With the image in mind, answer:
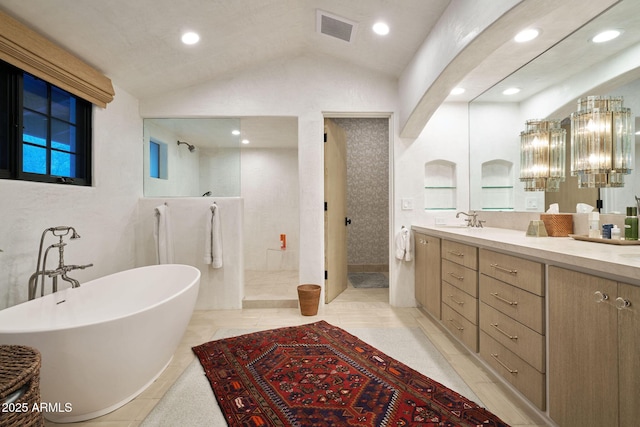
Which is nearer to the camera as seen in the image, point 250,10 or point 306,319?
point 250,10

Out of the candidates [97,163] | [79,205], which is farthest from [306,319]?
[97,163]

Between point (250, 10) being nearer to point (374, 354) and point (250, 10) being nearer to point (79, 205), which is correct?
point (79, 205)

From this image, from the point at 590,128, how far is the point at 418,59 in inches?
56.8

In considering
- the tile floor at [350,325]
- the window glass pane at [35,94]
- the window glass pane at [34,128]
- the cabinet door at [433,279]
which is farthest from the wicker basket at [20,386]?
the cabinet door at [433,279]

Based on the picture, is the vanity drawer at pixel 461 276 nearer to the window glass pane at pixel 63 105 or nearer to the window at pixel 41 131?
the window at pixel 41 131

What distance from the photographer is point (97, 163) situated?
8.91 feet

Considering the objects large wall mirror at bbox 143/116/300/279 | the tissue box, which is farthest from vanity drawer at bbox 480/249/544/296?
large wall mirror at bbox 143/116/300/279

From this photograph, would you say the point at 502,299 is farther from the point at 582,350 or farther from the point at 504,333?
the point at 582,350

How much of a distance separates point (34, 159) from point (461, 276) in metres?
3.17

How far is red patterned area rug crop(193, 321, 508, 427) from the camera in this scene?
61.7 inches

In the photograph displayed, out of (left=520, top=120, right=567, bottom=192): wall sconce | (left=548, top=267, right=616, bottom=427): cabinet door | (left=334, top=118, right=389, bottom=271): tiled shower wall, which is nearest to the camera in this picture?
(left=548, top=267, right=616, bottom=427): cabinet door

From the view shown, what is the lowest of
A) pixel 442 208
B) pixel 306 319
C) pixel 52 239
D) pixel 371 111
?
pixel 306 319

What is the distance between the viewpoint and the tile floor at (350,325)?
162 centimetres

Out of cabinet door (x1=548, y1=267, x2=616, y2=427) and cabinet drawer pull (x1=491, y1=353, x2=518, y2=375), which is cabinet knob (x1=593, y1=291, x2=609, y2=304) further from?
cabinet drawer pull (x1=491, y1=353, x2=518, y2=375)
